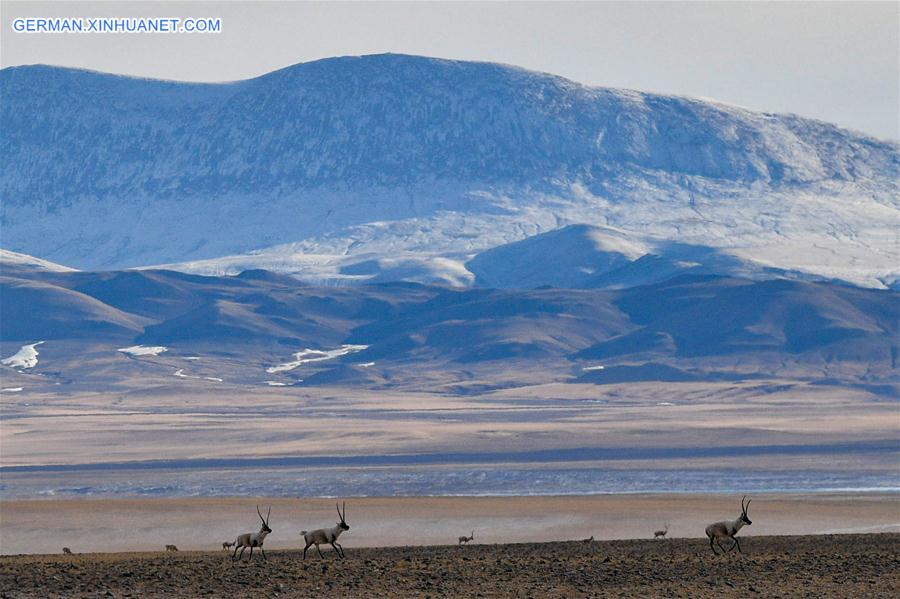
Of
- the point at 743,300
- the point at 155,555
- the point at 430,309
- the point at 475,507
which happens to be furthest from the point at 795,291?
the point at 155,555

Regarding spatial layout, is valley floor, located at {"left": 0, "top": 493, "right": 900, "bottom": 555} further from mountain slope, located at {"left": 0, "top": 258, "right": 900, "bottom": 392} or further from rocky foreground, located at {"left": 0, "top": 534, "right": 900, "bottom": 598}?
mountain slope, located at {"left": 0, "top": 258, "right": 900, "bottom": 392}

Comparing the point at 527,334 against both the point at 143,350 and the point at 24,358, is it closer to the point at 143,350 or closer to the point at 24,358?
the point at 143,350

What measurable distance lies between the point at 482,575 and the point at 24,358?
146359mm

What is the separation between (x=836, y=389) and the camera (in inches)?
5482

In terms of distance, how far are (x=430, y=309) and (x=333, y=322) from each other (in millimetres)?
10779

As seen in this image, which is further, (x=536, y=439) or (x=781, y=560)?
(x=536, y=439)

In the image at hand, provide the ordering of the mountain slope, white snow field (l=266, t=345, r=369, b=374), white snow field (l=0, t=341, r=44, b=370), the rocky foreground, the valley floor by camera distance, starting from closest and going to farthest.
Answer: the rocky foreground → the valley floor → the mountain slope → white snow field (l=0, t=341, r=44, b=370) → white snow field (l=266, t=345, r=369, b=374)

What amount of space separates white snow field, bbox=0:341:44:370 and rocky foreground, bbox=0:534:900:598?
135781 millimetres

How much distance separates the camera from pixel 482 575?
27406 mm

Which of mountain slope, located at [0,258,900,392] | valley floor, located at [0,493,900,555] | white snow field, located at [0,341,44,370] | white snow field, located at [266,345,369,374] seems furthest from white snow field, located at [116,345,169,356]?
valley floor, located at [0,493,900,555]

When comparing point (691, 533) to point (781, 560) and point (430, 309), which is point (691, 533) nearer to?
point (781, 560)

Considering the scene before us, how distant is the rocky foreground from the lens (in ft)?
84.0

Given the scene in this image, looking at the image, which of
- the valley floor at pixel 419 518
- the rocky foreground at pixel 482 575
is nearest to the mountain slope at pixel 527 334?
the valley floor at pixel 419 518

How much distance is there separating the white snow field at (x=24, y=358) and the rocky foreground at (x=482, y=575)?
136 m
